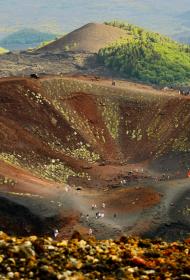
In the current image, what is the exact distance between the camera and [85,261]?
18.1 metres

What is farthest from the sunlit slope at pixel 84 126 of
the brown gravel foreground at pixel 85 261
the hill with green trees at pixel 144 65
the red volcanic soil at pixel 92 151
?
the hill with green trees at pixel 144 65

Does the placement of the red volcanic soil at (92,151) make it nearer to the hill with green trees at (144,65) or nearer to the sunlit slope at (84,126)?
the sunlit slope at (84,126)

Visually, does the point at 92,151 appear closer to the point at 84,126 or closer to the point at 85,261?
the point at 84,126

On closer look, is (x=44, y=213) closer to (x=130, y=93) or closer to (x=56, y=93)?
(x=56, y=93)

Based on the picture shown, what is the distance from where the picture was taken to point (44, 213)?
5491 centimetres

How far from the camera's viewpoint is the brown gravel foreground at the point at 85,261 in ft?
55.7

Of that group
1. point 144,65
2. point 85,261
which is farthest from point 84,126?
point 144,65

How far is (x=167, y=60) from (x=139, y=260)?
184634 mm

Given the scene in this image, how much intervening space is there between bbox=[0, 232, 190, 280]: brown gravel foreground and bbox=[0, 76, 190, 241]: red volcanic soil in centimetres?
3300

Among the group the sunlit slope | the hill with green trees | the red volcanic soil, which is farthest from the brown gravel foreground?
the hill with green trees

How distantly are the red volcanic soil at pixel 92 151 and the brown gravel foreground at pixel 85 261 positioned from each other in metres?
33.0

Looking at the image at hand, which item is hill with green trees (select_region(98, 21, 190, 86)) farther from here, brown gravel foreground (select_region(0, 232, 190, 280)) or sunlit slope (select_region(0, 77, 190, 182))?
brown gravel foreground (select_region(0, 232, 190, 280))

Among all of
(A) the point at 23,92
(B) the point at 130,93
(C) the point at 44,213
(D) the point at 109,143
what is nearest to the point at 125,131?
(D) the point at 109,143

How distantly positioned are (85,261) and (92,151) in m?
69.0
